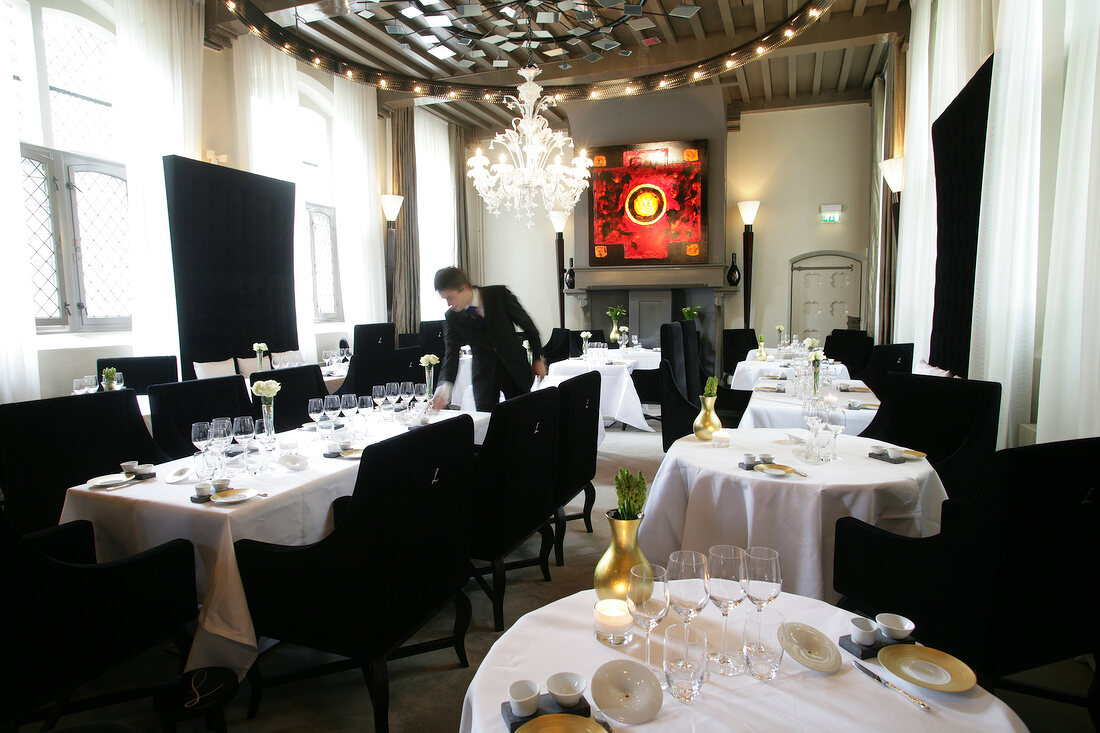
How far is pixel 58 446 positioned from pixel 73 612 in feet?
4.72

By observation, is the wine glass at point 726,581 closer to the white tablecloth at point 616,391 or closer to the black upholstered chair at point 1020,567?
the black upholstered chair at point 1020,567

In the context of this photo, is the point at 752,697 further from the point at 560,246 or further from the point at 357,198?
the point at 560,246

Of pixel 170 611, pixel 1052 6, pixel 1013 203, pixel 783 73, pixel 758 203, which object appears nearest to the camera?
pixel 170 611

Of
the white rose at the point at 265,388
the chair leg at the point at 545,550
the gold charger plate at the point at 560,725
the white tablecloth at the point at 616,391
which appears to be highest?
the white rose at the point at 265,388

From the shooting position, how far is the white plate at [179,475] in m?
2.26

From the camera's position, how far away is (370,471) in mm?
1662

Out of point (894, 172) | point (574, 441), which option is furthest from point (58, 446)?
point (894, 172)

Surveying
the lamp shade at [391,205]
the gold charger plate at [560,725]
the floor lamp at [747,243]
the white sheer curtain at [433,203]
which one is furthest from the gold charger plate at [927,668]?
the floor lamp at [747,243]

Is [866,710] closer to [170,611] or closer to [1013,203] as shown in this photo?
[170,611]

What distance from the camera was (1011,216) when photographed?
334 centimetres

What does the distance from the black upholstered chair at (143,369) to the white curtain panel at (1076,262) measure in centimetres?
562

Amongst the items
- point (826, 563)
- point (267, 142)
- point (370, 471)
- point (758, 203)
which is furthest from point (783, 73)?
point (370, 471)

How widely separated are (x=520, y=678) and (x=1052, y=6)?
13.3ft

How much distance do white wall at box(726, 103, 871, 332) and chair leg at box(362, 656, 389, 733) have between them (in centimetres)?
900
